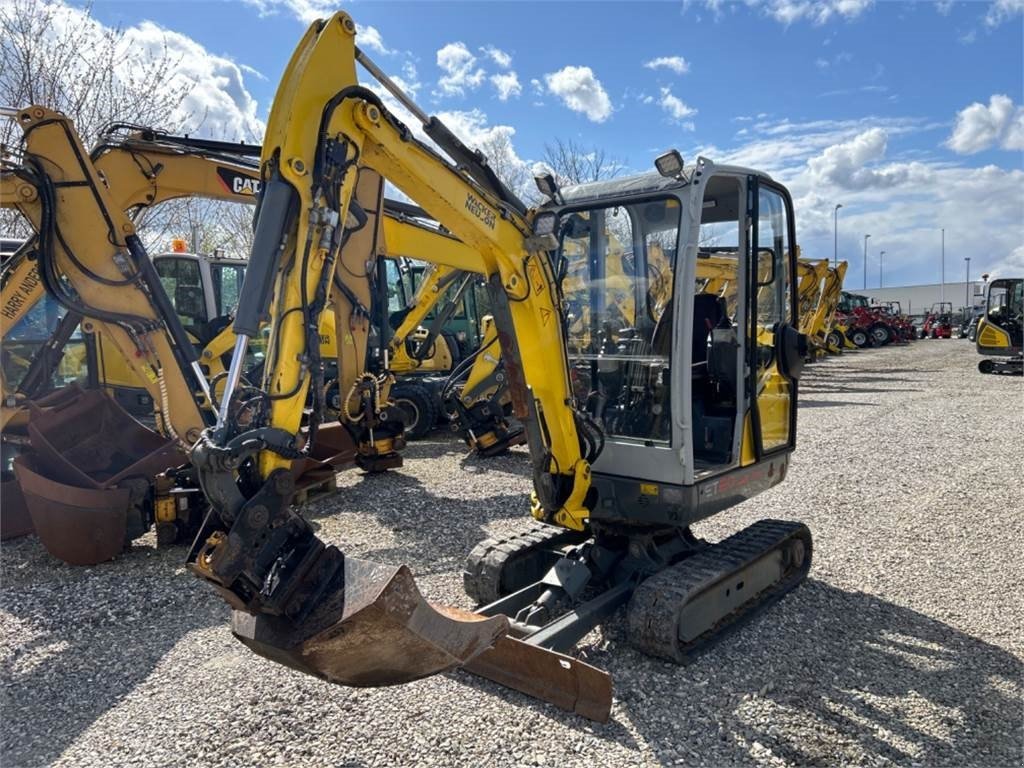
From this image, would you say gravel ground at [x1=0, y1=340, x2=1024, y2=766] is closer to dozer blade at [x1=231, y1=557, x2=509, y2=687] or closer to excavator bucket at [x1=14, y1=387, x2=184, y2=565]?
excavator bucket at [x1=14, y1=387, x2=184, y2=565]

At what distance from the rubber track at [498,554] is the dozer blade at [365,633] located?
Answer: 161 centimetres

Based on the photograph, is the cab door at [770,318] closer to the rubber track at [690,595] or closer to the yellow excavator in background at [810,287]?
the rubber track at [690,595]

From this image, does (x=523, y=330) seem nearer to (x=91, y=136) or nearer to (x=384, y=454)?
(x=384, y=454)

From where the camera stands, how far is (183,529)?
6090 mm

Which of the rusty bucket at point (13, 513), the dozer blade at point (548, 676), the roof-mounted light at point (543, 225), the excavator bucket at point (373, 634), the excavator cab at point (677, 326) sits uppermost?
the roof-mounted light at point (543, 225)

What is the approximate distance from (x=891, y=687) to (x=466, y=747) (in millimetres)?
2150

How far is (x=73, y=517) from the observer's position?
5598 mm

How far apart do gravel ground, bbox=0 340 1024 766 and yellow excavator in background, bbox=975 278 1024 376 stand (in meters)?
16.1

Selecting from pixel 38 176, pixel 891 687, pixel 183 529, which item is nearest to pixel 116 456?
pixel 183 529

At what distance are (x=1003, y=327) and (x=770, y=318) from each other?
63.5 feet

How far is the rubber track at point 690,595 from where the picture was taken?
12.6 ft

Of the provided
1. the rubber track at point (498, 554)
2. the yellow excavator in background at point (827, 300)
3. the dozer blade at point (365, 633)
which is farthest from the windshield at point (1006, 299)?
the dozer blade at point (365, 633)

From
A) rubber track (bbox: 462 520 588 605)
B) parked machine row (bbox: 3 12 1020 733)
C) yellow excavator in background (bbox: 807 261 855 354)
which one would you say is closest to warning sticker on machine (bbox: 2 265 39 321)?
parked machine row (bbox: 3 12 1020 733)

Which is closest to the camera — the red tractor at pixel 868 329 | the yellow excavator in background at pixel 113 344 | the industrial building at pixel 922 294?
the yellow excavator in background at pixel 113 344
